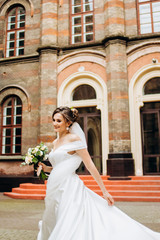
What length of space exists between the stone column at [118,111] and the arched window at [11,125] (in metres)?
4.88

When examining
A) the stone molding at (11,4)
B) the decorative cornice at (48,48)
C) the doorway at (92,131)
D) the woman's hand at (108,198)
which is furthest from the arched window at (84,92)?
the woman's hand at (108,198)

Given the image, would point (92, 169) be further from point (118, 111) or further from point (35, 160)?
point (118, 111)

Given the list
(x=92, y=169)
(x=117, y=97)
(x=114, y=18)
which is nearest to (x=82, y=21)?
(x=114, y=18)

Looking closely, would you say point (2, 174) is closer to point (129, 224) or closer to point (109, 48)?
point (109, 48)

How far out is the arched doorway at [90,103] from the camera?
39.6ft

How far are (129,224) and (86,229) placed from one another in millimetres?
540

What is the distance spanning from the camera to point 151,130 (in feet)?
46.0

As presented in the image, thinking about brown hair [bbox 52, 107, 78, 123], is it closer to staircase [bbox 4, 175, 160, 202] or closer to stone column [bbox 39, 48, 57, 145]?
staircase [bbox 4, 175, 160, 202]

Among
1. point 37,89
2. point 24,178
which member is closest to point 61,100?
point 37,89

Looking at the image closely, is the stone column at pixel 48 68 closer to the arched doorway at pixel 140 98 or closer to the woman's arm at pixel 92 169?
the arched doorway at pixel 140 98

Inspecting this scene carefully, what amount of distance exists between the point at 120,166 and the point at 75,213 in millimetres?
8026

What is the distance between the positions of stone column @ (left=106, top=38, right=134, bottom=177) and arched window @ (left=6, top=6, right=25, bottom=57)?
17.1 feet

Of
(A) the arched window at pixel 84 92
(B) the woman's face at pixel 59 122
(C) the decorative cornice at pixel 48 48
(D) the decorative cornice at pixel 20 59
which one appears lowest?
(B) the woman's face at pixel 59 122

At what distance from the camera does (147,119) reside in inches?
568
